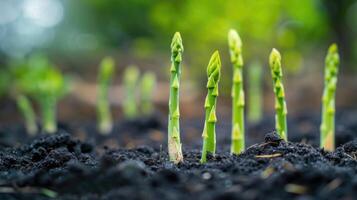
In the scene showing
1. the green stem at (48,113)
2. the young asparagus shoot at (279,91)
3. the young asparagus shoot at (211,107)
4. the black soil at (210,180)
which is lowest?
the black soil at (210,180)

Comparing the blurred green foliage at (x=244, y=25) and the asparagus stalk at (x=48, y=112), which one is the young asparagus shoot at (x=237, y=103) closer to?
the asparagus stalk at (x=48, y=112)

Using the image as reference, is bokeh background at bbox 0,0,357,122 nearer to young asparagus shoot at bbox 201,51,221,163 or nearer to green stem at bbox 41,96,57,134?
green stem at bbox 41,96,57,134

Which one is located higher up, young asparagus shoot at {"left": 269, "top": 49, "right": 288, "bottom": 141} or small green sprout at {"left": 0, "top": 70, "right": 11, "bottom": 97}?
small green sprout at {"left": 0, "top": 70, "right": 11, "bottom": 97}

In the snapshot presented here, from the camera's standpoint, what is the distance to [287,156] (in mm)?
3043

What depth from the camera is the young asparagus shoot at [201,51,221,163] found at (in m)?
3.22

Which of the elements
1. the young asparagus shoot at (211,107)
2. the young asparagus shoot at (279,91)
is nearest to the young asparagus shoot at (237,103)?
the young asparagus shoot at (279,91)

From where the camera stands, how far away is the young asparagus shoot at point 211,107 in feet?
10.6

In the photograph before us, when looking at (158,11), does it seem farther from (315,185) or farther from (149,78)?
(315,185)

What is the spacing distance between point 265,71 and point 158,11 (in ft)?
12.9

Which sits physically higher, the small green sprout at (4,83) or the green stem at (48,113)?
the small green sprout at (4,83)

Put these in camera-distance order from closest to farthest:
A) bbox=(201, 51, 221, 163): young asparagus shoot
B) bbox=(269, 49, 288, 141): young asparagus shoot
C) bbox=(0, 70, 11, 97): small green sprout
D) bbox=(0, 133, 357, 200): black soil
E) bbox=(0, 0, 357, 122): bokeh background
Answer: bbox=(0, 133, 357, 200): black soil
bbox=(201, 51, 221, 163): young asparagus shoot
bbox=(269, 49, 288, 141): young asparagus shoot
bbox=(0, 70, 11, 97): small green sprout
bbox=(0, 0, 357, 122): bokeh background

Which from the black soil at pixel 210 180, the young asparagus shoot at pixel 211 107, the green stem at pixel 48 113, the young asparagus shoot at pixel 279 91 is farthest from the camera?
the green stem at pixel 48 113

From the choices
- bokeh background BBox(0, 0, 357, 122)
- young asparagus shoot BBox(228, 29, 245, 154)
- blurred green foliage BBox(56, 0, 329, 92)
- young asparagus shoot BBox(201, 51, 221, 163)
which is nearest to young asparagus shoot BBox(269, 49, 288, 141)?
young asparagus shoot BBox(228, 29, 245, 154)

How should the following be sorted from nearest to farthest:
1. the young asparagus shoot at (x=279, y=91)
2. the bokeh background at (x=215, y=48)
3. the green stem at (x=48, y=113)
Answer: the young asparagus shoot at (x=279, y=91)
the green stem at (x=48, y=113)
the bokeh background at (x=215, y=48)
